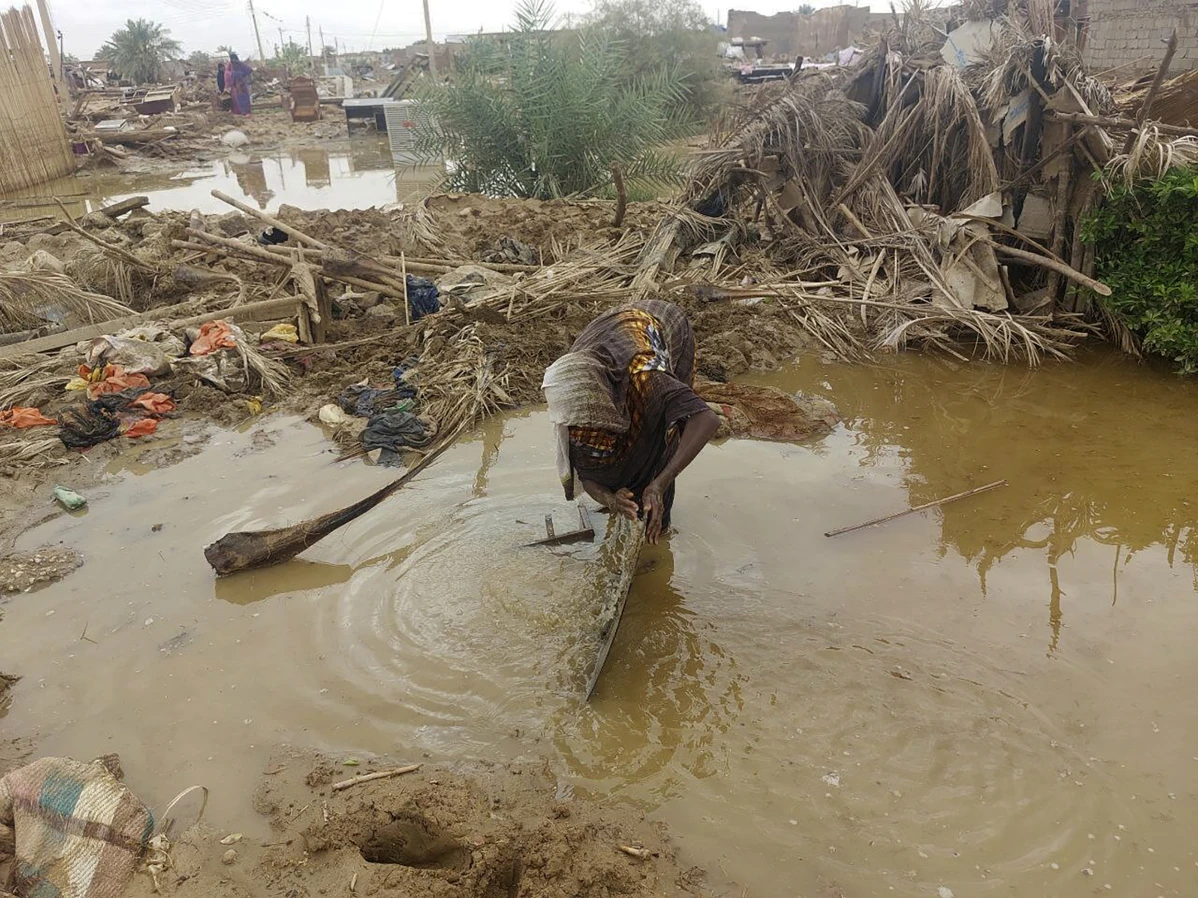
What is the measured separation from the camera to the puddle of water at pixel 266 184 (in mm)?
12656

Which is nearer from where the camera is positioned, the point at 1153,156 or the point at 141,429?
the point at 141,429

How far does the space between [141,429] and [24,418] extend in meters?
0.76

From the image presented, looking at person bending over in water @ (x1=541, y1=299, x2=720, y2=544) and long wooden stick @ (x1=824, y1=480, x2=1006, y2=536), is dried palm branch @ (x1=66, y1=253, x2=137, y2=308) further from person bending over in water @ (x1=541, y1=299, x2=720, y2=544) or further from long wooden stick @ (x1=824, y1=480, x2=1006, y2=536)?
long wooden stick @ (x1=824, y1=480, x2=1006, y2=536)

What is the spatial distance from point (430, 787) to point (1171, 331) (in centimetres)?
561

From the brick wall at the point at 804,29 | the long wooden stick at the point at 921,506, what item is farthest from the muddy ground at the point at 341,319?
the brick wall at the point at 804,29

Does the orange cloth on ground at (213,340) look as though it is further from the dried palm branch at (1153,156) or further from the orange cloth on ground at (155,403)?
the dried palm branch at (1153,156)

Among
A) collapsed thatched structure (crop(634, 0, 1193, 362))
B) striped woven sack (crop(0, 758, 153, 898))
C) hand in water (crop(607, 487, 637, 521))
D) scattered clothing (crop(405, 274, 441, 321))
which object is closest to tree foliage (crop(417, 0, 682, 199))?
collapsed thatched structure (crop(634, 0, 1193, 362))

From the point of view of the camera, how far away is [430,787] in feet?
8.23

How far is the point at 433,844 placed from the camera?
236 cm

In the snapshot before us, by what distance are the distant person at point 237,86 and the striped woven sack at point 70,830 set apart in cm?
2621

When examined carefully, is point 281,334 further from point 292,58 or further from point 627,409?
point 292,58

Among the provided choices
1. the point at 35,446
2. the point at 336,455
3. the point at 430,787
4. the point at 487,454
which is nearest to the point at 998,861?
the point at 430,787

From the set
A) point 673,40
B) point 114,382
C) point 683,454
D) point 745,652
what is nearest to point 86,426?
point 114,382

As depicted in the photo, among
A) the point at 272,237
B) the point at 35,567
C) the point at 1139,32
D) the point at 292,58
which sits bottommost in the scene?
the point at 35,567
